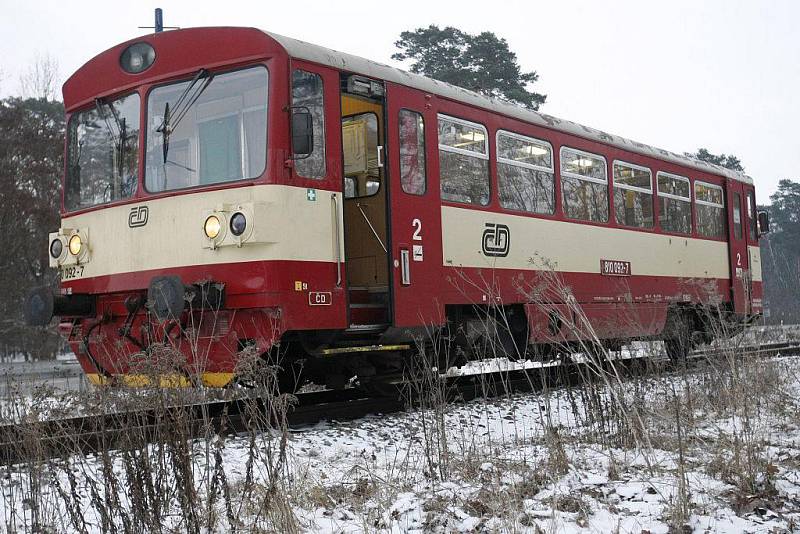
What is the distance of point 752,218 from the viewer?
1548 centimetres

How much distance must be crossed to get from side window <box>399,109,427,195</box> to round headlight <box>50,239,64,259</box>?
3318mm

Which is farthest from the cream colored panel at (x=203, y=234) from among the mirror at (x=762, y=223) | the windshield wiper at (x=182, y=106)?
the mirror at (x=762, y=223)

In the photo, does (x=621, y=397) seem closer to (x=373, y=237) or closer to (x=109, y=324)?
(x=373, y=237)

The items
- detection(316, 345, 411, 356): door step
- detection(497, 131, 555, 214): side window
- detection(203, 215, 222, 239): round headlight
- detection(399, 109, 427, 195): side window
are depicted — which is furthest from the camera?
detection(497, 131, 555, 214): side window

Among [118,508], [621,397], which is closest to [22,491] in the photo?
[118,508]

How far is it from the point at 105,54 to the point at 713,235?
986cm

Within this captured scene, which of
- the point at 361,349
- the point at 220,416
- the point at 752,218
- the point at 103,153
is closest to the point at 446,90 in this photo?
the point at 361,349

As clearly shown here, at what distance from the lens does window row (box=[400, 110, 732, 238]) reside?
8677 millimetres

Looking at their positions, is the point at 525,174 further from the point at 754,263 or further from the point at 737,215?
the point at 754,263

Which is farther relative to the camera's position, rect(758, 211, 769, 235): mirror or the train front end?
rect(758, 211, 769, 235): mirror

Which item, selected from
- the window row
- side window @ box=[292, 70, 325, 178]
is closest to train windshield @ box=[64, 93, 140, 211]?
side window @ box=[292, 70, 325, 178]

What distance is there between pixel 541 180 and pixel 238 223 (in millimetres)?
4402

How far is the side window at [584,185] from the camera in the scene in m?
10.7

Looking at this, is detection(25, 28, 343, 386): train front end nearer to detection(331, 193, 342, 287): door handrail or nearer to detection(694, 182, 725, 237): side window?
detection(331, 193, 342, 287): door handrail
